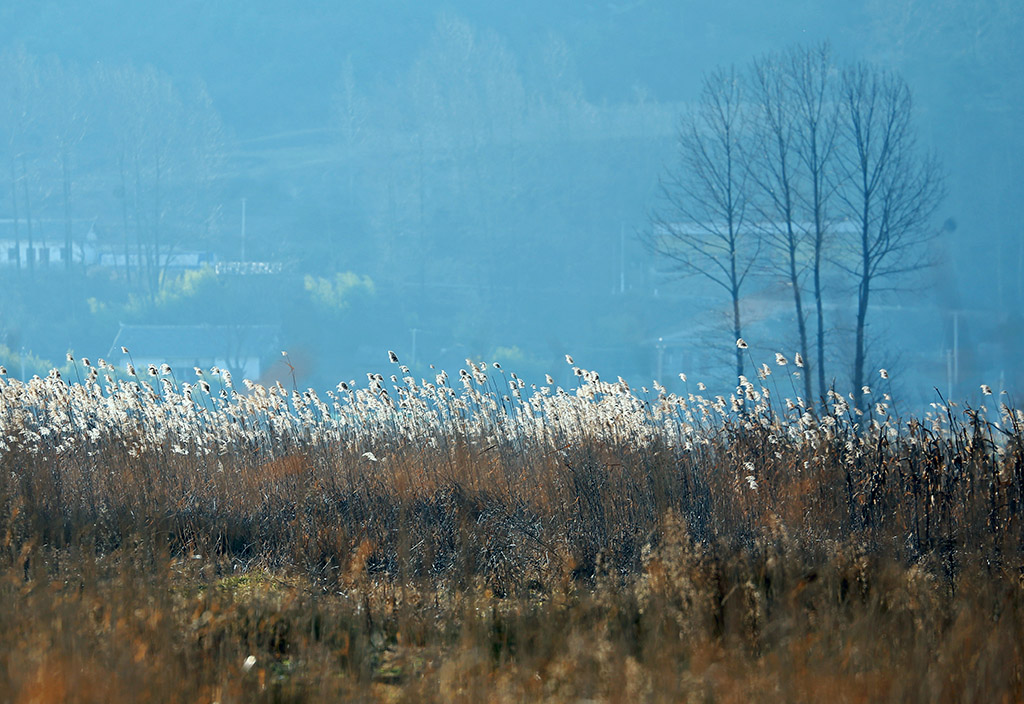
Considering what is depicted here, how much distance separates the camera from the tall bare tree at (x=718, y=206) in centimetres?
2539

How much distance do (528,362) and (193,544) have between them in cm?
5775

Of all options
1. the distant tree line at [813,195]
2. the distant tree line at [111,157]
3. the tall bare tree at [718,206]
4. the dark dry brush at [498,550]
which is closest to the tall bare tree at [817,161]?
the distant tree line at [813,195]

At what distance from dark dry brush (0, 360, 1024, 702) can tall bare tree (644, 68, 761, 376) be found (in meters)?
13.9

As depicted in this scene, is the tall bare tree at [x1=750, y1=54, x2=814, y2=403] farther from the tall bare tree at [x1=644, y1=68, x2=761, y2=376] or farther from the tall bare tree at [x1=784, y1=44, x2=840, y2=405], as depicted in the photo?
the tall bare tree at [x1=644, y1=68, x2=761, y2=376]

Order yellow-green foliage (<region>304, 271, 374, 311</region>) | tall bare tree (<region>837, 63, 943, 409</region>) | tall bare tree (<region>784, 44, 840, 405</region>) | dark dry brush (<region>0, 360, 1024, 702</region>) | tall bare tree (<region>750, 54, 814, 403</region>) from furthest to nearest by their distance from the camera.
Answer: yellow-green foliage (<region>304, 271, 374, 311</region>) → tall bare tree (<region>750, 54, 814, 403</region>) → tall bare tree (<region>784, 44, 840, 405</region>) → tall bare tree (<region>837, 63, 943, 409</region>) → dark dry brush (<region>0, 360, 1024, 702</region>)

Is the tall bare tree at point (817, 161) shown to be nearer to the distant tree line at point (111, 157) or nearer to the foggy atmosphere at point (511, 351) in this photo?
the foggy atmosphere at point (511, 351)

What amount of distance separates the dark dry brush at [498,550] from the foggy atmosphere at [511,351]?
0.10 feet

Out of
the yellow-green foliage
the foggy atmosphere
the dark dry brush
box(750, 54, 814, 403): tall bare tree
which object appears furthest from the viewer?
the yellow-green foliage

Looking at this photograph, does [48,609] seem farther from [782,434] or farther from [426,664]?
[782,434]

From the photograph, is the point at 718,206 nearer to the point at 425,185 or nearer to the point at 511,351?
the point at 511,351

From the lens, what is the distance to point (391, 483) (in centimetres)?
665

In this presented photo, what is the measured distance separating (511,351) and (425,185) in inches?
1041

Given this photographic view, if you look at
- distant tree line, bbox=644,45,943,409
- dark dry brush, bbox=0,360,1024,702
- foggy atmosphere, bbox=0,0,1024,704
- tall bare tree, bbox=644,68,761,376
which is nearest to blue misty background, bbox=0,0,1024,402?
foggy atmosphere, bbox=0,0,1024,704

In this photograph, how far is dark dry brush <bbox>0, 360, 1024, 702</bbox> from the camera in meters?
2.89
